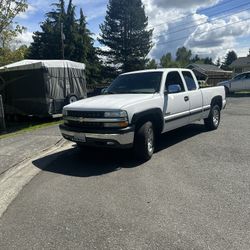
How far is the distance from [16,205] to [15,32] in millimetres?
11049

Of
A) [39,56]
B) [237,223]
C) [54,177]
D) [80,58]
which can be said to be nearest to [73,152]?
[54,177]

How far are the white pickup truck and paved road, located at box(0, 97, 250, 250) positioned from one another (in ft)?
1.84

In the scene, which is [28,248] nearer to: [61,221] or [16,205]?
[61,221]

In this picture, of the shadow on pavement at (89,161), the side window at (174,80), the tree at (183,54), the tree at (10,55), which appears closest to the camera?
the shadow on pavement at (89,161)

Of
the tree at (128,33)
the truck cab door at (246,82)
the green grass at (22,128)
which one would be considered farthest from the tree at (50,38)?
the green grass at (22,128)

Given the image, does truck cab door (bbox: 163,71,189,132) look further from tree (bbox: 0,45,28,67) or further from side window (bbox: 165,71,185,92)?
tree (bbox: 0,45,28,67)

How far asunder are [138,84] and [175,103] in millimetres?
983

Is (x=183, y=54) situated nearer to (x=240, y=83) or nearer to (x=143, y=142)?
(x=240, y=83)

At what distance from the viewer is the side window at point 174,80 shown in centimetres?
734

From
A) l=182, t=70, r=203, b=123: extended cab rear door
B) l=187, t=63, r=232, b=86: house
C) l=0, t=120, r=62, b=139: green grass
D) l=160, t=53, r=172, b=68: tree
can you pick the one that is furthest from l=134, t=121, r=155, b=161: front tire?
l=160, t=53, r=172, b=68: tree

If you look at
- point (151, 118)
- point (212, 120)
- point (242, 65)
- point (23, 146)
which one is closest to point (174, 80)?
point (151, 118)

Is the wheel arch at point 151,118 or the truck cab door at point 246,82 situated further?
the truck cab door at point 246,82

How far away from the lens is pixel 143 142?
610 centimetres

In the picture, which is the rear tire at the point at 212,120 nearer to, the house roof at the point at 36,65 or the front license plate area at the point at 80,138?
the front license plate area at the point at 80,138
